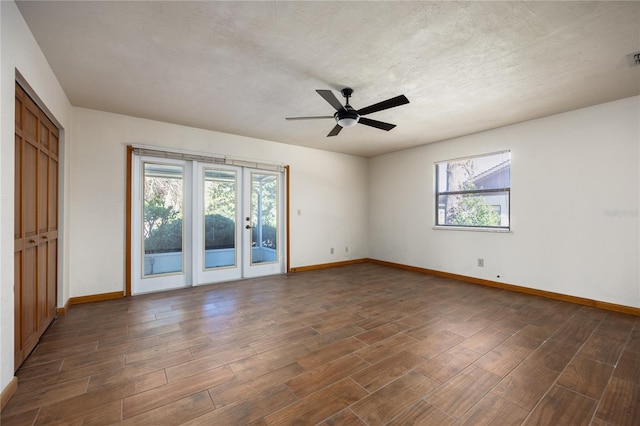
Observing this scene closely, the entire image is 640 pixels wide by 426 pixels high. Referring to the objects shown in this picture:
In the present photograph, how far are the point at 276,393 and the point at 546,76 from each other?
387cm

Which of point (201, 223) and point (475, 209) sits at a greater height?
point (475, 209)

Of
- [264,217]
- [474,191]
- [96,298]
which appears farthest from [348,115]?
[96,298]

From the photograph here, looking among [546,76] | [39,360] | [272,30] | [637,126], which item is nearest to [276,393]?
[39,360]

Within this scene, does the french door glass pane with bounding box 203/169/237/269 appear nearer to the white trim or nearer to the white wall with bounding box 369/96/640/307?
the white trim

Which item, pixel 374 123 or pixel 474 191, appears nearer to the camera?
pixel 374 123

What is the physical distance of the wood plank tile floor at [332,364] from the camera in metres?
1.67

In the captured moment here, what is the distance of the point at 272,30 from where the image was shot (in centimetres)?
216

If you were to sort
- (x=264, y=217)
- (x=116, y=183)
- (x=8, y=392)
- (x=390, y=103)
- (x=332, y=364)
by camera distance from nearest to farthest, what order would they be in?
(x=8, y=392) → (x=332, y=364) → (x=390, y=103) → (x=116, y=183) → (x=264, y=217)

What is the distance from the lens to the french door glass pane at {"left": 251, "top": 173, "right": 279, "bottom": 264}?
5.23 m

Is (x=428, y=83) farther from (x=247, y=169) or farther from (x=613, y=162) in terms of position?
(x=247, y=169)

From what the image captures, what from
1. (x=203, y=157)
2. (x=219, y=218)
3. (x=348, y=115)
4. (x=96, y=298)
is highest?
(x=348, y=115)

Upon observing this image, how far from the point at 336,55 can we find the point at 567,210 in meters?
3.85

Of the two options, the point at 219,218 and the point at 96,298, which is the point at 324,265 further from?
the point at 96,298

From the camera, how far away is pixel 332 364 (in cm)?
219
